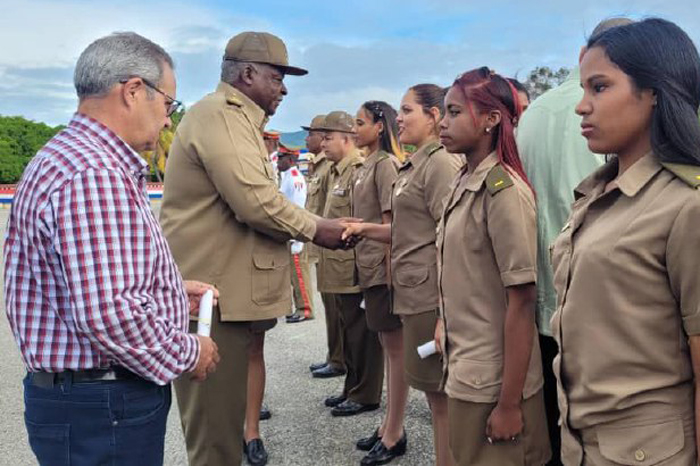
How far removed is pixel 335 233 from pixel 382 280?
3.22ft

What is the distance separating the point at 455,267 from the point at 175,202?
1394 mm

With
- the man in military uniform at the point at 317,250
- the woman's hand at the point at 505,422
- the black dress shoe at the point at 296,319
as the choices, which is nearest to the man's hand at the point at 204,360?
the woman's hand at the point at 505,422

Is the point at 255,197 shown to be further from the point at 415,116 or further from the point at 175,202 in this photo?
the point at 415,116

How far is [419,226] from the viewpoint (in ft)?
10.6

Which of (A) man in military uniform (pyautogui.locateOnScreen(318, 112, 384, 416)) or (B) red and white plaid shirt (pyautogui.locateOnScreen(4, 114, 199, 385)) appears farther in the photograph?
(A) man in military uniform (pyautogui.locateOnScreen(318, 112, 384, 416))

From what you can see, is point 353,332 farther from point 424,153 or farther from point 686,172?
point 686,172

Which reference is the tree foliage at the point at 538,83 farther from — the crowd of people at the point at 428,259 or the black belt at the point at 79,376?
the black belt at the point at 79,376

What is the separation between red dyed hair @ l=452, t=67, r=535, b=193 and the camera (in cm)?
242

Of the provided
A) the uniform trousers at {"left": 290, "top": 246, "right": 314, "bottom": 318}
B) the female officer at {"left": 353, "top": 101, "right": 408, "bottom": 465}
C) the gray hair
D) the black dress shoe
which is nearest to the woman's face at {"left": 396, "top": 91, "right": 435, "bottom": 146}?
the female officer at {"left": 353, "top": 101, "right": 408, "bottom": 465}

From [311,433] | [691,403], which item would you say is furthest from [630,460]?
[311,433]

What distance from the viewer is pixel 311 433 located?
14.0ft

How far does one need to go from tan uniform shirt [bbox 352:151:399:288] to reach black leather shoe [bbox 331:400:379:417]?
0.99 metres

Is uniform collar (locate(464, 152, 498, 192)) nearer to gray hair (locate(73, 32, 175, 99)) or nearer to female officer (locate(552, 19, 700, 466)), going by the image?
female officer (locate(552, 19, 700, 466))

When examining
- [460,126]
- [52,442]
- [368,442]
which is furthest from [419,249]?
[52,442]
